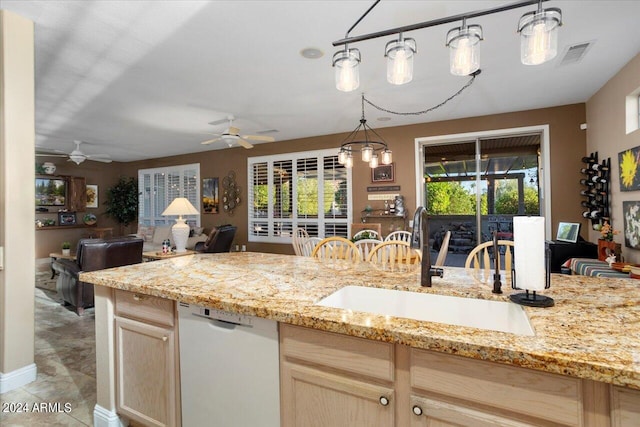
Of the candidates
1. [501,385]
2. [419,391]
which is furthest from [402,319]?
[501,385]

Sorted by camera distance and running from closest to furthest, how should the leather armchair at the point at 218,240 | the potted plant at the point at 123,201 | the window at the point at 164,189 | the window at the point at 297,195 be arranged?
the leather armchair at the point at 218,240 → the window at the point at 297,195 → the window at the point at 164,189 → the potted plant at the point at 123,201

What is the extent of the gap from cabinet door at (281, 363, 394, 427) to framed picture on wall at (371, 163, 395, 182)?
15.7 feet

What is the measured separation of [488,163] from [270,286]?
4.84 meters

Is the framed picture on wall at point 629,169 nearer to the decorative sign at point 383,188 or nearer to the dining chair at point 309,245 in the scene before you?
the decorative sign at point 383,188

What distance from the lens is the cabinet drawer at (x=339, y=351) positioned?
1.08 m

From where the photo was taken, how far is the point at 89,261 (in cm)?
368

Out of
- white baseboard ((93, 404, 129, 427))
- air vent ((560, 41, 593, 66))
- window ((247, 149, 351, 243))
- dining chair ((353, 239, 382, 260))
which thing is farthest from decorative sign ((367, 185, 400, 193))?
white baseboard ((93, 404, 129, 427))

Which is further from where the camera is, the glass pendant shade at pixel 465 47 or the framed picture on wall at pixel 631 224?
the framed picture on wall at pixel 631 224

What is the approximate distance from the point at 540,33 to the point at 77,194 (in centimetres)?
1004

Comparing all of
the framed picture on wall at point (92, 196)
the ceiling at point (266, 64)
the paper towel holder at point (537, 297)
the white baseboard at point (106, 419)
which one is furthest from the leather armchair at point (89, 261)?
the framed picture on wall at point (92, 196)

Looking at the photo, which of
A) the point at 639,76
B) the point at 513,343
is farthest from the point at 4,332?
the point at 639,76

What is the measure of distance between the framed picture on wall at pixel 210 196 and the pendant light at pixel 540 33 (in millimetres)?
7195

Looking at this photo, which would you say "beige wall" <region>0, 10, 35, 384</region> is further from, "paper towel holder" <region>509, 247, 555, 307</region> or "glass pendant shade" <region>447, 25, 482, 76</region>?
"paper towel holder" <region>509, 247, 555, 307</region>

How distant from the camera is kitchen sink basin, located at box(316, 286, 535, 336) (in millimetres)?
1291
